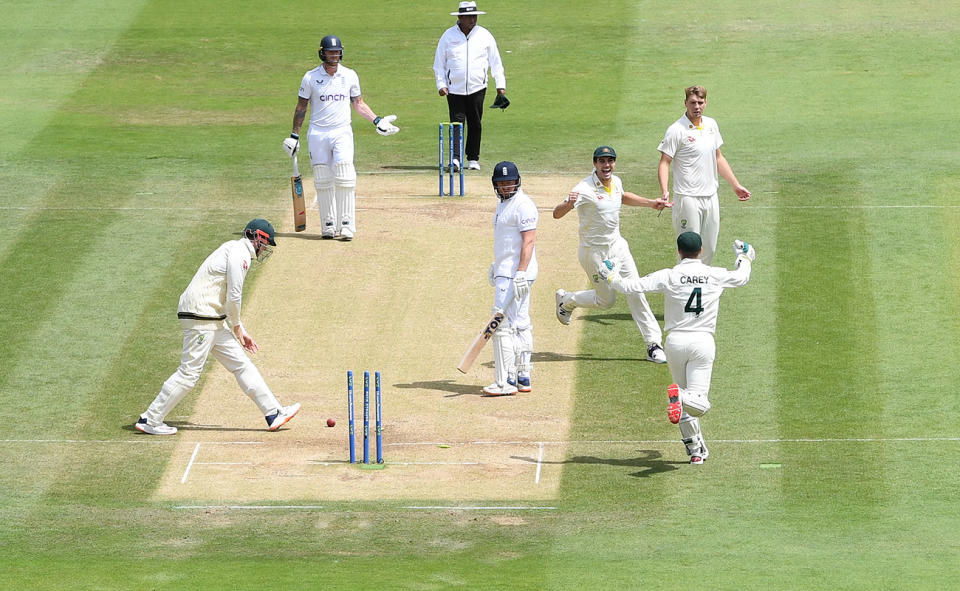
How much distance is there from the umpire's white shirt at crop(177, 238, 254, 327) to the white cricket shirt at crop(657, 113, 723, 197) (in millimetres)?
4995

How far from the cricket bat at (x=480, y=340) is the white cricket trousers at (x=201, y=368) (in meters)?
2.00

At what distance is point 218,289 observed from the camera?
1538 cm

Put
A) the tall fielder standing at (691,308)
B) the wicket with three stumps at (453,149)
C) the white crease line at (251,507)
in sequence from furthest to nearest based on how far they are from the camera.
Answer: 1. the wicket with three stumps at (453,149)
2. the tall fielder standing at (691,308)
3. the white crease line at (251,507)

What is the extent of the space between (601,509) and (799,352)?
431cm

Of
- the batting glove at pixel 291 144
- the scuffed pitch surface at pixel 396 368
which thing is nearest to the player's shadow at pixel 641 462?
the scuffed pitch surface at pixel 396 368

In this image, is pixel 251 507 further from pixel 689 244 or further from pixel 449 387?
pixel 689 244

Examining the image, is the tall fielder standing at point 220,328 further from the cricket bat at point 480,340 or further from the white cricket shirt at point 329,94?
the white cricket shirt at point 329,94

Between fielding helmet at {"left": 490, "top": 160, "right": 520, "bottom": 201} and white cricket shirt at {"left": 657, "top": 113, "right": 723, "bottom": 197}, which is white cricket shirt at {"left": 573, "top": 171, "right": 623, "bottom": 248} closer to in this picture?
fielding helmet at {"left": 490, "top": 160, "right": 520, "bottom": 201}

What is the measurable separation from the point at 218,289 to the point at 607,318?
206 inches

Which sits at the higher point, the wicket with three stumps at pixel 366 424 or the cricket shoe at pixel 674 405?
the cricket shoe at pixel 674 405

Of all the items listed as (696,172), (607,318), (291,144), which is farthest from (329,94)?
(696,172)

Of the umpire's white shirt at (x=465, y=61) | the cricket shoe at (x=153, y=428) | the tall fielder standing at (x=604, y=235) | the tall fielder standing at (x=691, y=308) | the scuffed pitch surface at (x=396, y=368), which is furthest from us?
the umpire's white shirt at (x=465, y=61)

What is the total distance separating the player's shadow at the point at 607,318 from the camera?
18703mm

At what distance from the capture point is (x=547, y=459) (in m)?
15.0
